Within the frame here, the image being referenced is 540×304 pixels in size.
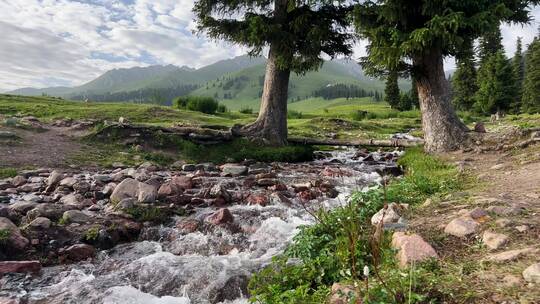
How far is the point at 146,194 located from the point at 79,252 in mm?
2740

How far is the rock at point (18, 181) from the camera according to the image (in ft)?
33.8

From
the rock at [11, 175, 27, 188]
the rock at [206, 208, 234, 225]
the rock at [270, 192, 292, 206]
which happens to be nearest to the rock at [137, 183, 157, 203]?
the rock at [206, 208, 234, 225]

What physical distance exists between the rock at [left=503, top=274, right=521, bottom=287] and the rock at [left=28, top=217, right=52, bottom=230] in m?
7.09

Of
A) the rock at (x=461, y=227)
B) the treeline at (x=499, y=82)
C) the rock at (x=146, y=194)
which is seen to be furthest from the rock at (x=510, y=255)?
the treeline at (x=499, y=82)

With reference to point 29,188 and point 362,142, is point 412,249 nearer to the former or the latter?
point 29,188

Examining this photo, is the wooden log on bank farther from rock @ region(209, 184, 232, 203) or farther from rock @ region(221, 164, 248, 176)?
rock @ region(209, 184, 232, 203)

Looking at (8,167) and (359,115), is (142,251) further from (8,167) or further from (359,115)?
(359,115)

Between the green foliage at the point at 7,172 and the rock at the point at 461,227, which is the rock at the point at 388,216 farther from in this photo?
the green foliage at the point at 7,172

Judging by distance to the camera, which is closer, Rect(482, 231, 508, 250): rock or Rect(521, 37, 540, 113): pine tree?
Rect(482, 231, 508, 250): rock

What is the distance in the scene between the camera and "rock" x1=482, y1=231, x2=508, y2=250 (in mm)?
4035

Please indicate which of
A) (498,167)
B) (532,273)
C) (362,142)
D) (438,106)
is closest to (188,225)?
(532,273)

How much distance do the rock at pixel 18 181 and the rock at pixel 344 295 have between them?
390 inches

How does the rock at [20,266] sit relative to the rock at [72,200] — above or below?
below

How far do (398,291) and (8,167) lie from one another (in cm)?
1321
